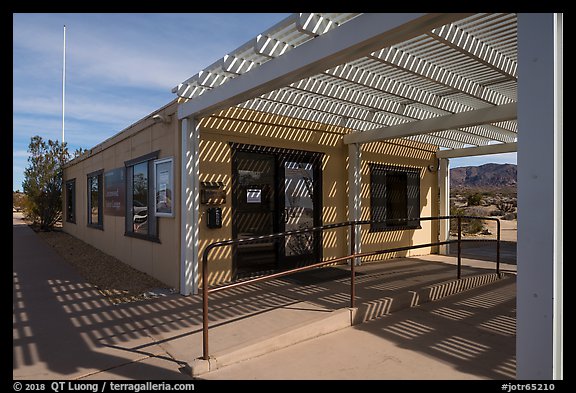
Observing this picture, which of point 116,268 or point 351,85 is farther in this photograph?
point 116,268

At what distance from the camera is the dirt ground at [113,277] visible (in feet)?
17.4

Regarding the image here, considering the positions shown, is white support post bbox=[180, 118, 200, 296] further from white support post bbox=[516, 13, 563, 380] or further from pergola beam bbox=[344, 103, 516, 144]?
white support post bbox=[516, 13, 563, 380]

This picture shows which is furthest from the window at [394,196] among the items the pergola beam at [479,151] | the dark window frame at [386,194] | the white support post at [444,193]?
the pergola beam at [479,151]

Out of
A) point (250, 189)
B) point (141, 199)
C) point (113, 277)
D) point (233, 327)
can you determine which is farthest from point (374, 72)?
point (113, 277)

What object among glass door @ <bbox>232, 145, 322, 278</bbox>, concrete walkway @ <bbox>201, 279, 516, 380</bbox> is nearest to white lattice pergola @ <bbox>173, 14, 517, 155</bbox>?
glass door @ <bbox>232, 145, 322, 278</bbox>

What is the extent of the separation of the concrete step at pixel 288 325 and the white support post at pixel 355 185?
2530mm

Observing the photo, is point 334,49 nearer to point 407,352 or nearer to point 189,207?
point 407,352

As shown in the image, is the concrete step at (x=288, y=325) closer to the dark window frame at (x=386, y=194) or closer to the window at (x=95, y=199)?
the dark window frame at (x=386, y=194)

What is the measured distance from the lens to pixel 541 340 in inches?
77.2

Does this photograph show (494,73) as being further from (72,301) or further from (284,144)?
(72,301)

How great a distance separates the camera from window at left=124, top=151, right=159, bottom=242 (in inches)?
251
